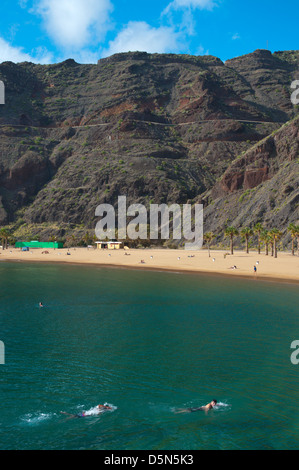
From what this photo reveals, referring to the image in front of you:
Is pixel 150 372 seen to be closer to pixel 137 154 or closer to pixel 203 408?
pixel 203 408

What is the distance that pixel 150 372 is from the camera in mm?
21656

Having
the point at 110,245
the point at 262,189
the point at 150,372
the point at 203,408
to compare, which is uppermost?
the point at 262,189

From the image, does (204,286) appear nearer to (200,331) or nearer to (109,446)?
(200,331)

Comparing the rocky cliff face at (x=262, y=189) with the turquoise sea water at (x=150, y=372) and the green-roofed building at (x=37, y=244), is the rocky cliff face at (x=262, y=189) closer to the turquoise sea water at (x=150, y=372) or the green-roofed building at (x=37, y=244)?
the green-roofed building at (x=37, y=244)

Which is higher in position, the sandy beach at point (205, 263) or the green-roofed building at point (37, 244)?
the green-roofed building at point (37, 244)

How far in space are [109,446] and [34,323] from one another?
63.2ft

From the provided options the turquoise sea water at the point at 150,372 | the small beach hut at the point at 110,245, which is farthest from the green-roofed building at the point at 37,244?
the turquoise sea water at the point at 150,372

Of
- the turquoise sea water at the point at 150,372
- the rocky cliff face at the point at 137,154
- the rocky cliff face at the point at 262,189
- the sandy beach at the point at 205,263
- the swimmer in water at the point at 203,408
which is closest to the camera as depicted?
the turquoise sea water at the point at 150,372

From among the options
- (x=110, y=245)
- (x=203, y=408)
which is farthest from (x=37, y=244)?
(x=203, y=408)

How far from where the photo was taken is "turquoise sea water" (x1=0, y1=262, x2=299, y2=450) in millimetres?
15641

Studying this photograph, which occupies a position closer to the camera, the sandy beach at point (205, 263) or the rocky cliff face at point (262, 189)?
the sandy beach at point (205, 263)

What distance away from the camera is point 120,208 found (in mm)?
146000

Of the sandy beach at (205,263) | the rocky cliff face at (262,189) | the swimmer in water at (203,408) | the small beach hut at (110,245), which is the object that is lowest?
the swimmer in water at (203,408)

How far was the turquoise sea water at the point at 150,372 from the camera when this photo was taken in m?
15.6
